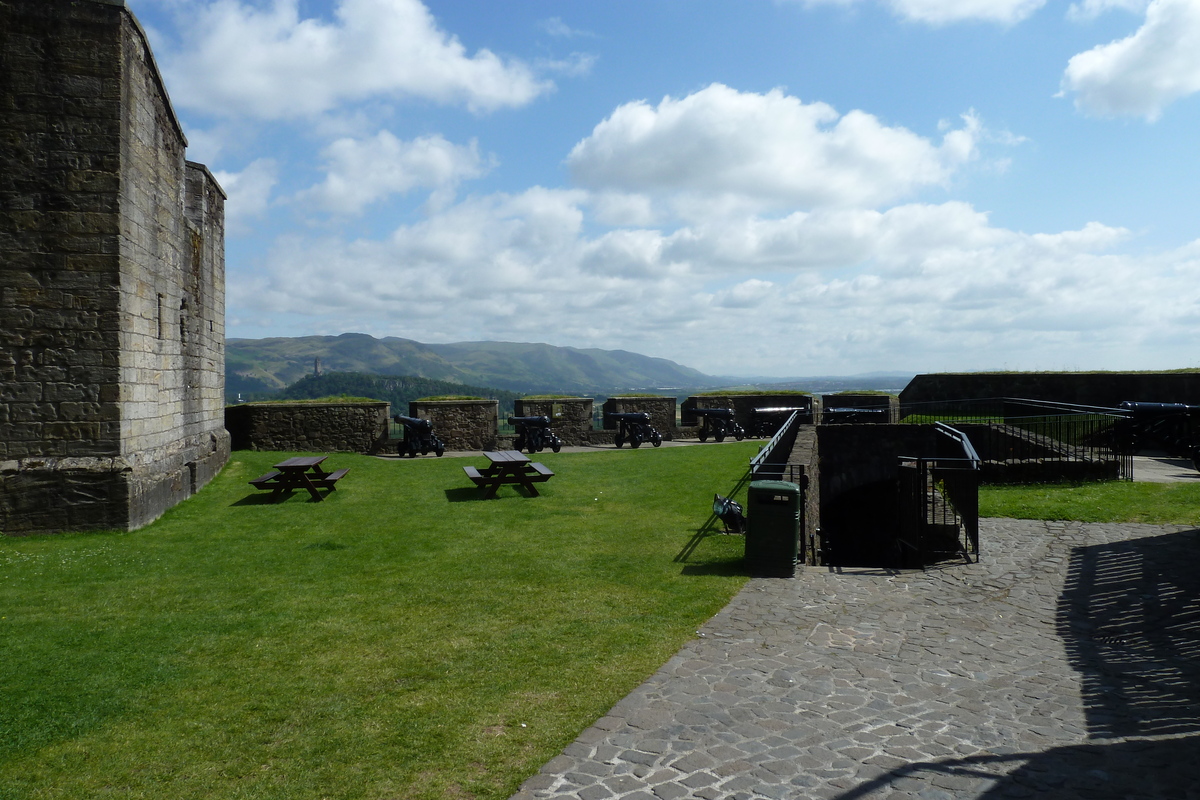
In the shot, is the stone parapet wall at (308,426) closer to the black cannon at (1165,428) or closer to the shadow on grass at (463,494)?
the shadow on grass at (463,494)

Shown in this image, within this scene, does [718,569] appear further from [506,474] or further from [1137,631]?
[506,474]

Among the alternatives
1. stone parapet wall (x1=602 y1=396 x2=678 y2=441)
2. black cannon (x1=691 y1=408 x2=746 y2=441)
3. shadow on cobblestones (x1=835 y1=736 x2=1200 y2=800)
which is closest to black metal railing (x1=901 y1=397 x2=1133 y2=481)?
black cannon (x1=691 y1=408 x2=746 y2=441)

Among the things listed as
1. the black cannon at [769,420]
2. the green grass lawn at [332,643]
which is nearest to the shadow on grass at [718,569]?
the green grass lawn at [332,643]

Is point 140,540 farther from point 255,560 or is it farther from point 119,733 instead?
point 119,733

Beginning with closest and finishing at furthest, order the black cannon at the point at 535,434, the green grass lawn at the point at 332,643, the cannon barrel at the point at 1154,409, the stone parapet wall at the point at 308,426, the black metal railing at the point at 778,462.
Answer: the green grass lawn at the point at 332,643, the black metal railing at the point at 778,462, the cannon barrel at the point at 1154,409, the stone parapet wall at the point at 308,426, the black cannon at the point at 535,434

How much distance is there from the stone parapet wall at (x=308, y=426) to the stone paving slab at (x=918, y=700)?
1402cm

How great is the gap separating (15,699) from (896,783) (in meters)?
5.40

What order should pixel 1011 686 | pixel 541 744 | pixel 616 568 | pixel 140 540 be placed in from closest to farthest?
pixel 541 744, pixel 1011 686, pixel 616 568, pixel 140 540

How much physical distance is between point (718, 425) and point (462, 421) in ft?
26.6

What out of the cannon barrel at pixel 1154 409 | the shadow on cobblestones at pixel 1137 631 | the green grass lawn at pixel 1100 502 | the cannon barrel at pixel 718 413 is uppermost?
the cannon barrel at pixel 1154 409

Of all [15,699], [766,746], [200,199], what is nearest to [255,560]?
[15,699]

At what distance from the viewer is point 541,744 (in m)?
4.13

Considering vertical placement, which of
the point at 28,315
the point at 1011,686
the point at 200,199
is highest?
the point at 200,199

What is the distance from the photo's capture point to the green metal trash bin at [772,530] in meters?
8.16
